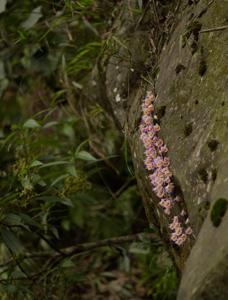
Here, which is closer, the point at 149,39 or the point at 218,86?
the point at 218,86

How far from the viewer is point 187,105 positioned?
1.95 meters

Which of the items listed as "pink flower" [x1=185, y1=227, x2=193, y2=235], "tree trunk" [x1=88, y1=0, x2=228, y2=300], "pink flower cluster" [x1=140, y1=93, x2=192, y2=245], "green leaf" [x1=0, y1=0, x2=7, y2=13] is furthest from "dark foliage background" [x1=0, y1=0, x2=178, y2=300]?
"pink flower" [x1=185, y1=227, x2=193, y2=235]

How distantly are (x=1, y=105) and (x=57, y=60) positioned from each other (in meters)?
0.92

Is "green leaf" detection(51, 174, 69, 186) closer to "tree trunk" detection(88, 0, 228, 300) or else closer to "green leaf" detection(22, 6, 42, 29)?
"tree trunk" detection(88, 0, 228, 300)

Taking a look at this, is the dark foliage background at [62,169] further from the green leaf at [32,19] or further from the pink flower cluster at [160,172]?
the pink flower cluster at [160,172]

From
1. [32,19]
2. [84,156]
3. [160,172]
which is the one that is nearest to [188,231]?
[160,172]

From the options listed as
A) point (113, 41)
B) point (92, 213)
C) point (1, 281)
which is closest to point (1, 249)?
point (92, 213)

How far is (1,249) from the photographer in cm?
373

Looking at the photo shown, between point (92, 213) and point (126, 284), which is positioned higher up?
point (92, 213)

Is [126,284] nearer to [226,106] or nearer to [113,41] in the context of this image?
[113,41]

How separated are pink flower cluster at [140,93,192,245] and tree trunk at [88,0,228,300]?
0.03 meters

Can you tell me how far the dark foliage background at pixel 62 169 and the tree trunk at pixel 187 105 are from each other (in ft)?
0.38

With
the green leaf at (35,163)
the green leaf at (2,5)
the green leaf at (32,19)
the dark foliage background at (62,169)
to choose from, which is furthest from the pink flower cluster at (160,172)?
the green leaf at (32,19)

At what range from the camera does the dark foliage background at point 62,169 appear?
2.62 m
